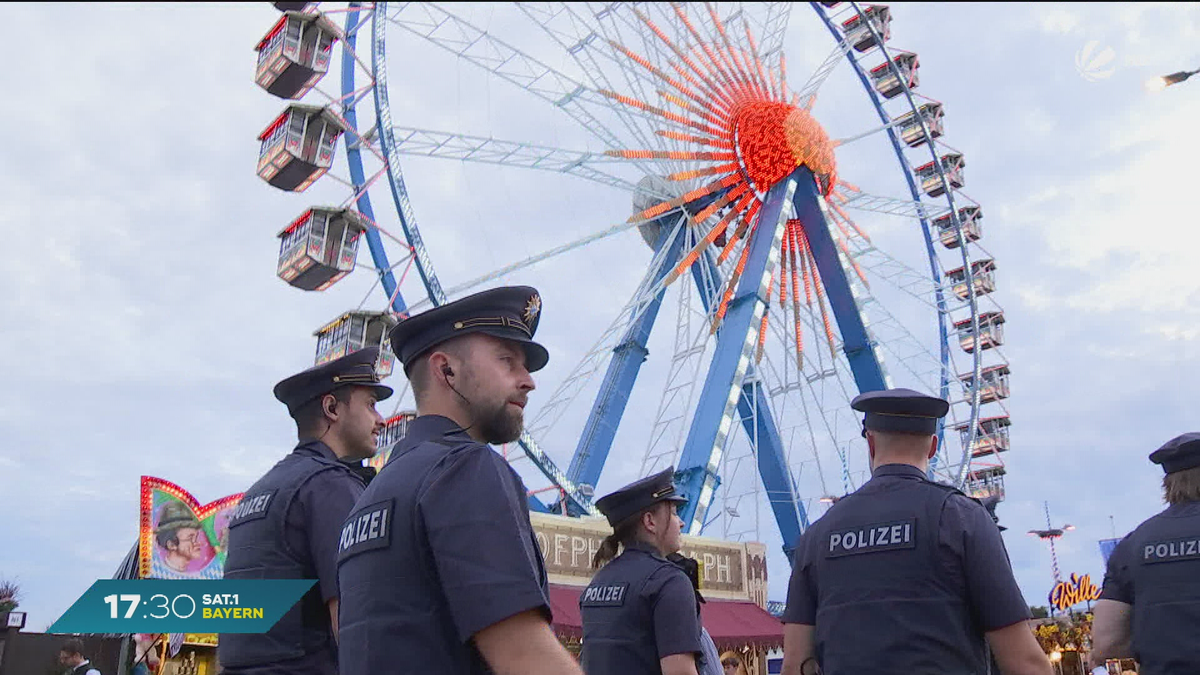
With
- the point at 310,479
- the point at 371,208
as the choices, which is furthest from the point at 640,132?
the point at 310,479

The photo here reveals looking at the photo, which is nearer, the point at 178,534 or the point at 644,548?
the point at 644,548

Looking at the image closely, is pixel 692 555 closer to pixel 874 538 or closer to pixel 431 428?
pixel 874 538

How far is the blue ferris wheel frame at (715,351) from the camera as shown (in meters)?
14.7

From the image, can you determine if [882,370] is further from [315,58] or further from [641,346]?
[315,58]

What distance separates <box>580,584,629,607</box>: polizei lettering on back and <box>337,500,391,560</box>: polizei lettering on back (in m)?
2.07

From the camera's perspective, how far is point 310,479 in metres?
3.09

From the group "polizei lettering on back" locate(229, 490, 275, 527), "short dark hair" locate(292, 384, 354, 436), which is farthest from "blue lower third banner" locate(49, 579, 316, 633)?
"short dark hair" locate(292, 384, 354, 436)

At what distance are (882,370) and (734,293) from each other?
3.21 m

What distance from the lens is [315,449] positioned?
3.42 metres

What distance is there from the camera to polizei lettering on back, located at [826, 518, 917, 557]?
289 centimetres

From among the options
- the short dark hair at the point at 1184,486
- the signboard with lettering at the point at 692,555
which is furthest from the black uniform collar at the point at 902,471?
the signboard with lettering at the point at 692,555

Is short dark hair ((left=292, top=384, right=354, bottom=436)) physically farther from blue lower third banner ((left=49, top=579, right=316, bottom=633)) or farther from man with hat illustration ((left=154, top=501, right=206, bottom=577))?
man with hat illustration ((left=154, top=501, right=206, bottom=577))

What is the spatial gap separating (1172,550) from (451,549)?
128 inches

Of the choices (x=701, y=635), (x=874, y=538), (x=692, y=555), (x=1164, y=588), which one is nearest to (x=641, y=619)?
(x=701, y=635)
